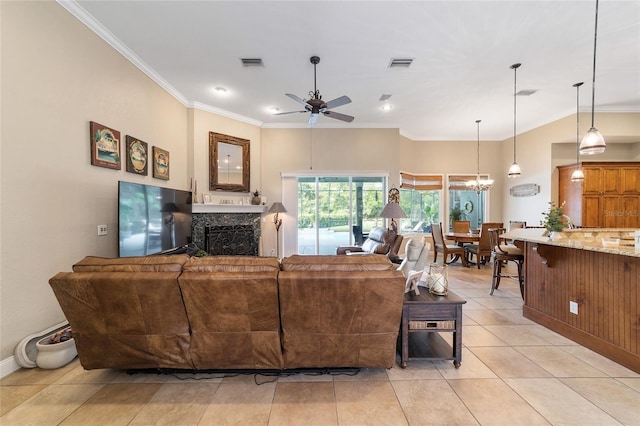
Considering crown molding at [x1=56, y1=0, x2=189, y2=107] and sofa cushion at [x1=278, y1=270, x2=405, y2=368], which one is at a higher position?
crown molding at [x1=56, y1=0, x2=189, y2=107]

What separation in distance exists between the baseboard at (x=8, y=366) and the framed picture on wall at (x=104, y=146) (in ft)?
6.26

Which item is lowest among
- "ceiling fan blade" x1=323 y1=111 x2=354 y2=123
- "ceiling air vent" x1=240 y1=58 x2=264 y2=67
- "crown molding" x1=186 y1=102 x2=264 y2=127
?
"ceiling fan blade" x1=323 y1=111 x2=354 y2=123

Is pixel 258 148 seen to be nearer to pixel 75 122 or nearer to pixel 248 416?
pixel 75 122

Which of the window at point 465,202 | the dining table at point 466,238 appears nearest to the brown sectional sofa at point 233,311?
the dining table at point 466,238

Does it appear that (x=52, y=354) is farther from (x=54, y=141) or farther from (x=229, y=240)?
(x=229, y=240)

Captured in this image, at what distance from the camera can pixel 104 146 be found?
301 centimetres

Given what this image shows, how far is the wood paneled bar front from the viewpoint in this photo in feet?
7.22

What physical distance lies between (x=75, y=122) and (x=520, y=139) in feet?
29.3

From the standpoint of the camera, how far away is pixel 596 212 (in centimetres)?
551

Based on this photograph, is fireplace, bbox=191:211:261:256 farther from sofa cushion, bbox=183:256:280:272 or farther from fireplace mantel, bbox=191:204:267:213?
sofa cushion, bbox=183:256:280:272

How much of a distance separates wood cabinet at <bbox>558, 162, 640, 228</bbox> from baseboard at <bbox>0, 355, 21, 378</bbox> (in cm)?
888

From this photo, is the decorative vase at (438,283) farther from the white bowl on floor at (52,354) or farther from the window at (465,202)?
the window at (465,202)

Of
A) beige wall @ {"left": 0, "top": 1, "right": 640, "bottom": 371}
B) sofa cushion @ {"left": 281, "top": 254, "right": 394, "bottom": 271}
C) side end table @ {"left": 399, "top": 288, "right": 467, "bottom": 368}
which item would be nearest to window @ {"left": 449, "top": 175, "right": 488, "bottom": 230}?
side end table @ {"left": 399, "top": 288, "right": 467, "bottom": 368}

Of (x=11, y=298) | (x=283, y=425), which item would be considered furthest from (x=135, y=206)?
(x=283, y=425)
